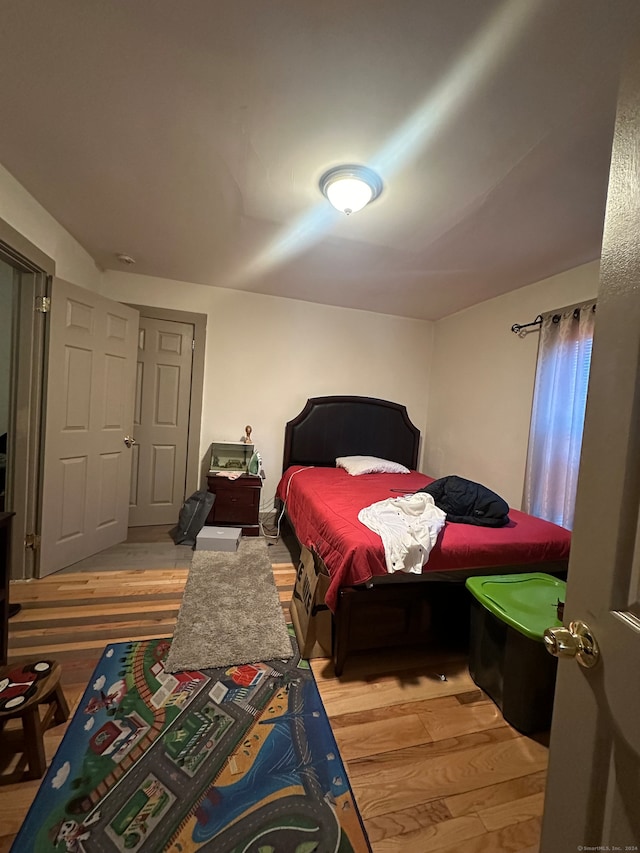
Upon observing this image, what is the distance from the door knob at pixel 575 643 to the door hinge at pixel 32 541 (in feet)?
9.44

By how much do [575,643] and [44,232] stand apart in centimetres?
311

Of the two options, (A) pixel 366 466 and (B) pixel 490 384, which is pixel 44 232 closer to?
(A) pixel 366 466

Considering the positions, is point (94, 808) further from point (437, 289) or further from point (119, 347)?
point (437, 289)

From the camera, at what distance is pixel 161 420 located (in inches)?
132

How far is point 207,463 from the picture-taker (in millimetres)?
3508

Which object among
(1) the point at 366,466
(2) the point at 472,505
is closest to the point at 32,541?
(1) the point at 366,466

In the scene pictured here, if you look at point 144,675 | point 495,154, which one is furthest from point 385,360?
point 144,675

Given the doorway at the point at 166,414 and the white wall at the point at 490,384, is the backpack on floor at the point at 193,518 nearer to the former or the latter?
the doorway at the point at 166,414

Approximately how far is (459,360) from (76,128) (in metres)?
3.31

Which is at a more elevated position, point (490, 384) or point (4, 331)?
point (4, 331)

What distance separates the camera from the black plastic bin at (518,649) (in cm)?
141

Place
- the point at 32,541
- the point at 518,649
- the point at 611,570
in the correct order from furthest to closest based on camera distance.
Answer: the point at 32,541 → the point at 518,649 → the point at 611,570

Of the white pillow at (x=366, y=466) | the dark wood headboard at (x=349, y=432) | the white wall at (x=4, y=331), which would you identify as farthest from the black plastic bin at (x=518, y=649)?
the white wall at (x=4, y=331)

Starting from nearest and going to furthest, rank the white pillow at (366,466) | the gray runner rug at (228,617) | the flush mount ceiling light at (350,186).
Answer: the flush mount ceiling light at (350,186)
the gray runner rug at (228,617)
the white pillow at (366,466)
